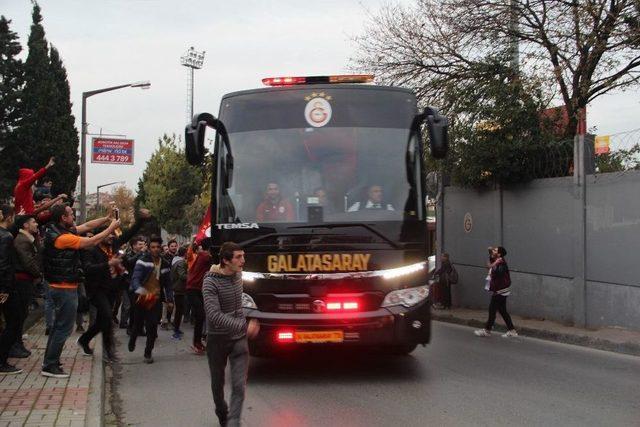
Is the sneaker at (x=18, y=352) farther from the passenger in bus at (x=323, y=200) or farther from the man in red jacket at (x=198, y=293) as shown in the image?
the passenger in bus at (x=323, y=200)

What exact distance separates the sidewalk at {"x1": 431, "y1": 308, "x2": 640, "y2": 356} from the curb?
8079 mm

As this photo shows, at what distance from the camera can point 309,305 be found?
758 centimetres

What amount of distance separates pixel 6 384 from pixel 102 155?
62.7 feet

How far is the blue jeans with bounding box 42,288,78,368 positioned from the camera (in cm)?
758

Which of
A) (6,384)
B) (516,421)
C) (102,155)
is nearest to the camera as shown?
(516,421)

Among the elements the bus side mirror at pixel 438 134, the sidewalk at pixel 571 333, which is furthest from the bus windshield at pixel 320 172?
the sidewalk at pixel 571 333

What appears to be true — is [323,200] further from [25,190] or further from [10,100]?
[10,100]

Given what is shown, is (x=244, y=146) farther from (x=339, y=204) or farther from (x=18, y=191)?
(x=18, y=191)

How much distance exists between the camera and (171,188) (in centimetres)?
4934

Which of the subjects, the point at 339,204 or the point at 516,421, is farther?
the point at 339,204

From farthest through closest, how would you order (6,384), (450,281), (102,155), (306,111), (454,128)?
(102,155), (450,281), (454,128), (306,111), (6,384)

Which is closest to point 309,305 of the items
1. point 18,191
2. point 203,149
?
point 203,149

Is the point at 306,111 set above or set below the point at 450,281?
above

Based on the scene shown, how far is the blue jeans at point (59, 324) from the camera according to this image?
24.9 feet
